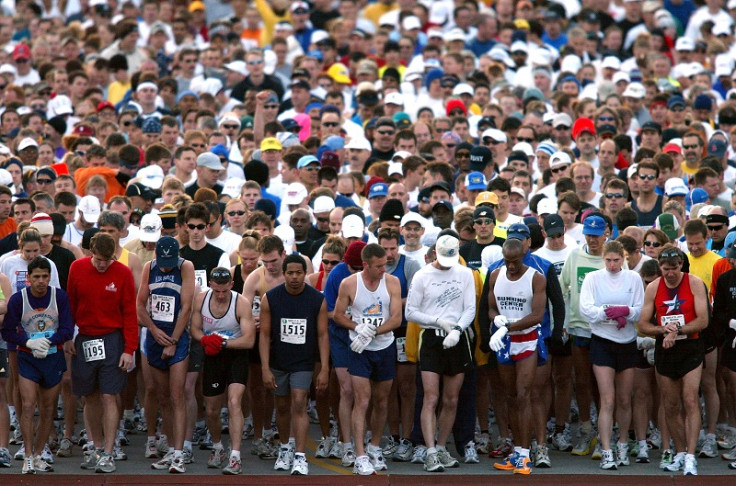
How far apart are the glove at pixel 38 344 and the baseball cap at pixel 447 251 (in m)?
3.61

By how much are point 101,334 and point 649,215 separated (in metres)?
6.55

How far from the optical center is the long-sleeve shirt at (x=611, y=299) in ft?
40.5

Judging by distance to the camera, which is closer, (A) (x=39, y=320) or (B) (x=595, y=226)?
(A) (x=39, y=320)

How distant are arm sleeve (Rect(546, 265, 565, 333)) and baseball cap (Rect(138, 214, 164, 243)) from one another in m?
3.79

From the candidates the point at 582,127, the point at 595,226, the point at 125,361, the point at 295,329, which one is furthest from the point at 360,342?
the point at 582,127

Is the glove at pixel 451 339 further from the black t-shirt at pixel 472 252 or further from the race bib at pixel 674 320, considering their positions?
the race bib at pixel 674 320

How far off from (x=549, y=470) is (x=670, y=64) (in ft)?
40.2

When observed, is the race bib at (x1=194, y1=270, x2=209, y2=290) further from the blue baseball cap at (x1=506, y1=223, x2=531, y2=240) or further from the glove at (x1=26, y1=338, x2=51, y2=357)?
the blue baseball cap at (x1=506, y1=223, x2=531, y2=240)

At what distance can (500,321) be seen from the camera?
12109 mm

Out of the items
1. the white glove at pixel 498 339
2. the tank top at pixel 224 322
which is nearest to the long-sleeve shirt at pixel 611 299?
the white glove at pixel 498 339

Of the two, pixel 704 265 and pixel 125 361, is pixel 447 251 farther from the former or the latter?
pixel 125 361

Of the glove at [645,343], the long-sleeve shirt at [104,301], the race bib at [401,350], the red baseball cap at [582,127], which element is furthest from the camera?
the red baseball cap at [582,127]

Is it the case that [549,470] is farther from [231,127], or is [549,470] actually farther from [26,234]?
[231,127]

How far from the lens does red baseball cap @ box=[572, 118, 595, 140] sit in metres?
17.6
